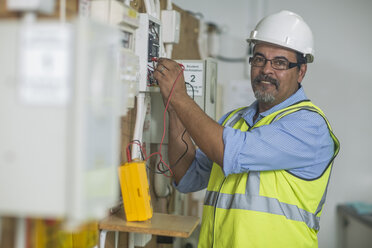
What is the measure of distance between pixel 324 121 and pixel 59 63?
1.12 metres

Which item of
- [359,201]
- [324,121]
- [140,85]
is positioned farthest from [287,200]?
[359,201]

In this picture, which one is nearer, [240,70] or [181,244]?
[181,244]

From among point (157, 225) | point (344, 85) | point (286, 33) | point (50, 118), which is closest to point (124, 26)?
point (50, 118)

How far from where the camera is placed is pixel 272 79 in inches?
68.9

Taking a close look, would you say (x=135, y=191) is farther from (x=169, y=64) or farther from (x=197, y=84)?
(x=197, y=84)

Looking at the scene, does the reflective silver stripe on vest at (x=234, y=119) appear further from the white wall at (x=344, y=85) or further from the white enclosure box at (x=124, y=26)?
the white wall at (x=344, y=85)

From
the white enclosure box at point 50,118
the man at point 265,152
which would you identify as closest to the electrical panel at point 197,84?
the man at point 265,152

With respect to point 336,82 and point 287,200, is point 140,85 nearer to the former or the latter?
point 287,200

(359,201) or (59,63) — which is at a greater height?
(59,63)

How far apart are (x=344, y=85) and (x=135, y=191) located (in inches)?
88.8

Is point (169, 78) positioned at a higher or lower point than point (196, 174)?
higher

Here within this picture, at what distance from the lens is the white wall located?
10.4ft

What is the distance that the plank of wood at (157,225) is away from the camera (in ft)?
4.44

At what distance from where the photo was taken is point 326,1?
3.18m
